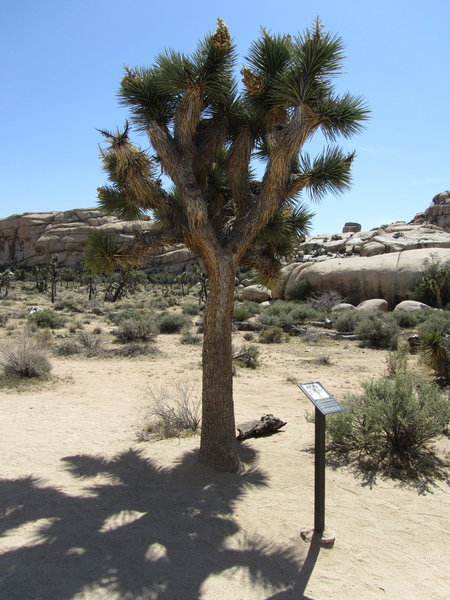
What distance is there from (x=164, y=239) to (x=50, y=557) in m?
3.32

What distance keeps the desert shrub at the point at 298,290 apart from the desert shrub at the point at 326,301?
147cm

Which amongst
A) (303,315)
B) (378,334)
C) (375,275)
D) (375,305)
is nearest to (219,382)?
(378,334)

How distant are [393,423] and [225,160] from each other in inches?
151

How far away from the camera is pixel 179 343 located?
51.7 ft

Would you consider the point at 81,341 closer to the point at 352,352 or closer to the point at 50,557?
the point at 352,352

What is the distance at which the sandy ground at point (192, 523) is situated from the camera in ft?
10.5

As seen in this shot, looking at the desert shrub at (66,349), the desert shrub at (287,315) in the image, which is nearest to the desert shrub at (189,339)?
the desert shrub at (66,349)

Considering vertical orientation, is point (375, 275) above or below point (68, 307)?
above

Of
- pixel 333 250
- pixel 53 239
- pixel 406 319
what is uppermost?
pixel 53 239

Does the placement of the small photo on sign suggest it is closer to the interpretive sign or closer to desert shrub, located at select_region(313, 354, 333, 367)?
the interpretive sign

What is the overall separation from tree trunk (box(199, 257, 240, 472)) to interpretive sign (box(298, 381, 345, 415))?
159 centimetres

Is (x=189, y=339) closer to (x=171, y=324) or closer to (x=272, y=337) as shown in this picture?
(x=171, y=324)

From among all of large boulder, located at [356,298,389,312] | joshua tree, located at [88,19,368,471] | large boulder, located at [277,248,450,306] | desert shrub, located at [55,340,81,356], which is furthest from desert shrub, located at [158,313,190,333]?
joshua tree, located at [88,19,368,471]

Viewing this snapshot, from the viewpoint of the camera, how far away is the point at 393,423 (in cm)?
556
